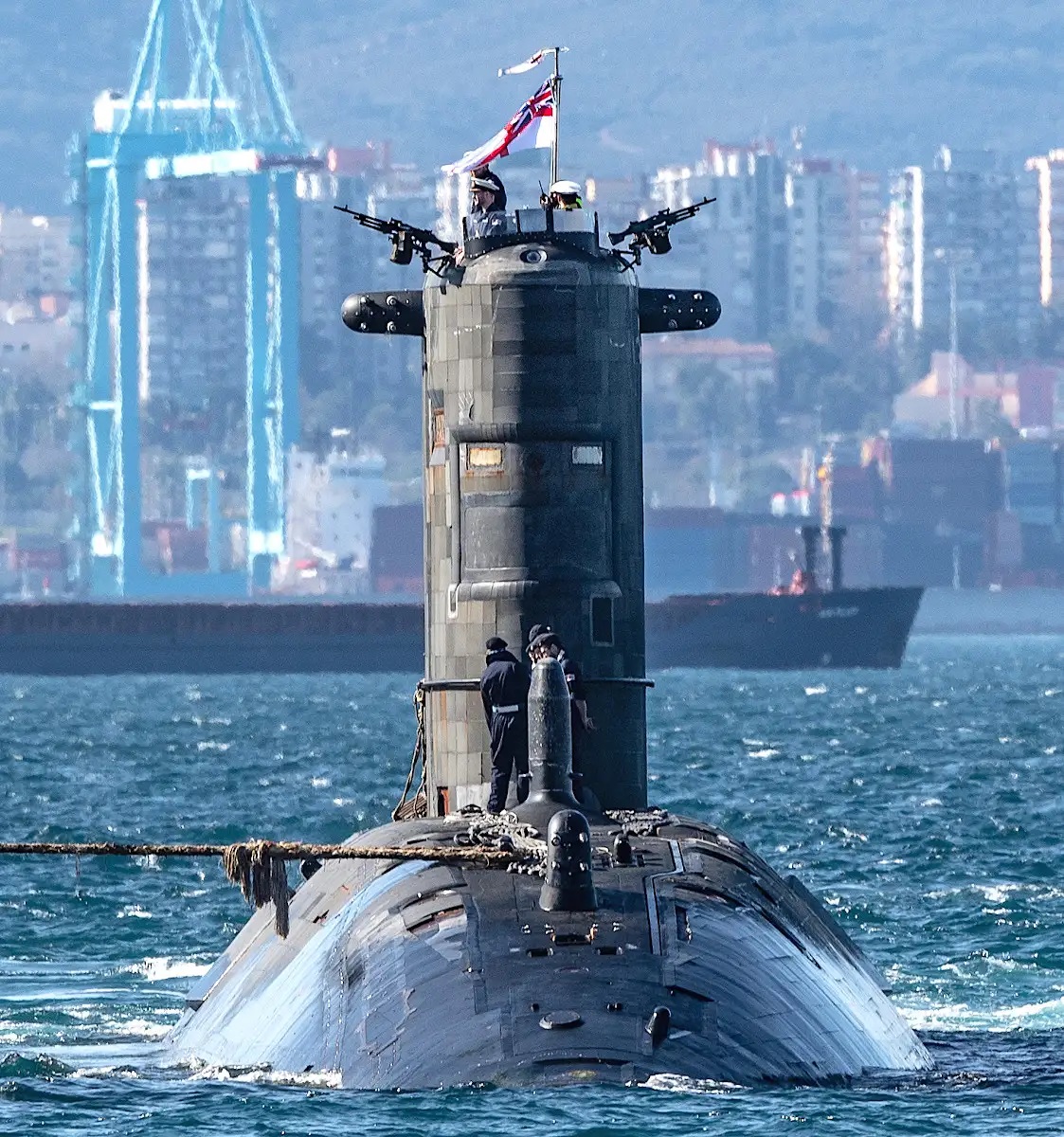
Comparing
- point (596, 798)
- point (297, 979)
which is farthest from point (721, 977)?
point (596, 798)

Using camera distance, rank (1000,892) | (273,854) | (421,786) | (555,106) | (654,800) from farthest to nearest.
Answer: (654,800) < (1000,892) < (555,106) < (421,786) < (273,854)

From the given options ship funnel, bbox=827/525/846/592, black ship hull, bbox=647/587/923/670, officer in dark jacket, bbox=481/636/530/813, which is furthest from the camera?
black ship hull, bbox=647/587/923/670

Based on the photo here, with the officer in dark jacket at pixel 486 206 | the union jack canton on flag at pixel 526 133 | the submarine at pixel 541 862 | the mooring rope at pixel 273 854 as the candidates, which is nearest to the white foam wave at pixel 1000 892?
the submarine at pixel 541 862

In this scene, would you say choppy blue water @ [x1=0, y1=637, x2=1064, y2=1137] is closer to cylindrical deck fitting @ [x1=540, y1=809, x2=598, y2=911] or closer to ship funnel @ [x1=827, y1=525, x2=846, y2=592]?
cylindrical deck fitting @ [x1=540, y1=809, x2=598, y2=911]

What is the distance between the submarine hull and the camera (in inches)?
610

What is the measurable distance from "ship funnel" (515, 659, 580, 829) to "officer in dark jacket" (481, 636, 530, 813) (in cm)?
147

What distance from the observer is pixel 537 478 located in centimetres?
2034

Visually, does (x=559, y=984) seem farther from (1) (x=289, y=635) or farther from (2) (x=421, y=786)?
(1) (x=289, y=635)

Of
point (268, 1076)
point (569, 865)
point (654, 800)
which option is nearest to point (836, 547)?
point (654, 800)

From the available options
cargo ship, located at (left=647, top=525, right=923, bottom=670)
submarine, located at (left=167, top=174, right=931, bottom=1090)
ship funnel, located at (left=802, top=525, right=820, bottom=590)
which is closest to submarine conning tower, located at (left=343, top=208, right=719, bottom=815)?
submarine, located at (left=167, top=174, right=931, bottom=1090)

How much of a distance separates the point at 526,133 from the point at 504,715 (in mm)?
5990

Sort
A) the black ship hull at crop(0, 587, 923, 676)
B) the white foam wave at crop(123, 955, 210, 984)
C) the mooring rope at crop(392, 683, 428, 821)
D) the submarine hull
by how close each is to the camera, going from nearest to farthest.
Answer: the submarine hull, the mooring rope at crop(392, 683, 428, 821), the white foam wave at crop(123, 955, 210, 984), the black ship hull at crop(0, 587, 923, 676)

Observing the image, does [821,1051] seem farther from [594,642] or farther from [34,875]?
[34,875]

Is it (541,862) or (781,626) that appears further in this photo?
(781,626)
